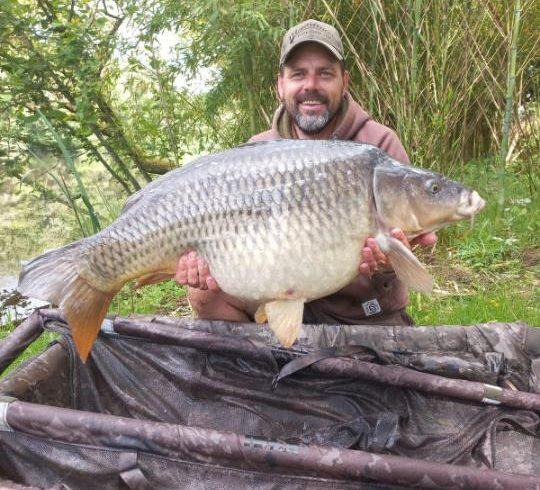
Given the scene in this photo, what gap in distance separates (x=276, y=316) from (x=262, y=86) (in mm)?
2055

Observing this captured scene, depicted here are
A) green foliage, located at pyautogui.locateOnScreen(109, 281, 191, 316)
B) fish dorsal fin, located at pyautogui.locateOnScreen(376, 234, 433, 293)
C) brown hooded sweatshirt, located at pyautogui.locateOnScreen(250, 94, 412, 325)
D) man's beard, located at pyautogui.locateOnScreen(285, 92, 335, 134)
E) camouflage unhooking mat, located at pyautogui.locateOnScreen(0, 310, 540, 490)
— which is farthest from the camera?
green foliage, located at pyautogui.locateOnScreen(109, 281, 191, 316)

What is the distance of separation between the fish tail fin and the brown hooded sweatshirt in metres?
0.63

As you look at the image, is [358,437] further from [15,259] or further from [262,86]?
[15,259]

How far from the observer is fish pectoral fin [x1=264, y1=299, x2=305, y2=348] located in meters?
1.14

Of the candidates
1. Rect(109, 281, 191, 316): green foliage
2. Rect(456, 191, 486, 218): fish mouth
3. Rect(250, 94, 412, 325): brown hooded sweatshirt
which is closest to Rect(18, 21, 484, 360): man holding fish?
Rect(456, 191, 486, 218): fish mouth

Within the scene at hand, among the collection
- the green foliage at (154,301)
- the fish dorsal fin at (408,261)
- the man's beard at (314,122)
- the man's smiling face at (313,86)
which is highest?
the man's smiling face at (313,86)

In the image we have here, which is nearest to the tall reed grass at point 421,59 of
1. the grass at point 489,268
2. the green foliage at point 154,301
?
the grass at point 489,268

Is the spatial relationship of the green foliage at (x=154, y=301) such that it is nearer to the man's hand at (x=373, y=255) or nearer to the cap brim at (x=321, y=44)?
the cap brim at (x=321, y=44)

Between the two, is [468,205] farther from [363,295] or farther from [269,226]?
[363,295]

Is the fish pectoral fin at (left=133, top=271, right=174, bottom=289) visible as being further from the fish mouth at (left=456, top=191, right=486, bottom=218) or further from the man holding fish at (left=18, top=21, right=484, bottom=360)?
the fish mouth at (left=456, top=191, right=486, bottom=218)

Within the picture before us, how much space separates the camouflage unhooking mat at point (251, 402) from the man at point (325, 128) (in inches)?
4.1

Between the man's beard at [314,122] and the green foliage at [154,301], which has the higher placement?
the man's beard at [314,122]

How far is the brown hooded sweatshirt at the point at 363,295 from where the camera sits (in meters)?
1.52

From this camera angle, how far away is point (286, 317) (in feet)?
3.76
